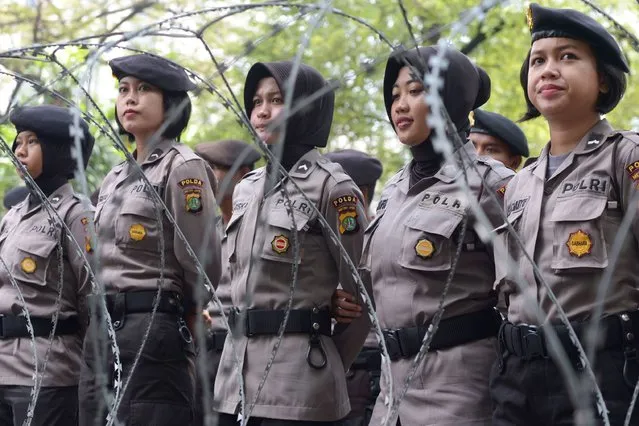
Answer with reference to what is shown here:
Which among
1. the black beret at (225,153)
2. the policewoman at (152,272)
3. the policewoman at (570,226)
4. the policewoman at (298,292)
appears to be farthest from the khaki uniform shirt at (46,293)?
the policewoman at (570,226)

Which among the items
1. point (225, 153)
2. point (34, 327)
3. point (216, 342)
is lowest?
point (216, 342)

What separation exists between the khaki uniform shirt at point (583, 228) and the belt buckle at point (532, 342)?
0.04 metres

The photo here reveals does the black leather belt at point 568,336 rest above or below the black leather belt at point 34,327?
above

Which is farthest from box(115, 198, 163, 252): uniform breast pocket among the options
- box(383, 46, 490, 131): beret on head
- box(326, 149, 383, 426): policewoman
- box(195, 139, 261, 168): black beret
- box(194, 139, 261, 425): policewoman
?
box(195, 139, 261, 168): black beret

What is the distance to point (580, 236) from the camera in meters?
3.26

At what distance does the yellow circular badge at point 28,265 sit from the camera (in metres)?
5.17

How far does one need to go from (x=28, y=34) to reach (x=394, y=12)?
13.2 ft

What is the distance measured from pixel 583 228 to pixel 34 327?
2.78m

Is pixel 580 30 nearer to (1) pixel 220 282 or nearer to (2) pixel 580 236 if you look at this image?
(2) pixel 580 236

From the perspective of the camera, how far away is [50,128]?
5.49 meters

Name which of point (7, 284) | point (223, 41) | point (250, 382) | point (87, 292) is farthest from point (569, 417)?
point (223, 41)

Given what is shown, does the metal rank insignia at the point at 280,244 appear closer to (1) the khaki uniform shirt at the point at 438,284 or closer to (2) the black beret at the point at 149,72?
(1) the khaki uniform shirt at the point at 438,284

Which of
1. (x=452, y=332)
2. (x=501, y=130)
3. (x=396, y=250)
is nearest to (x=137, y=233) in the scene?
(x=396, y=250)

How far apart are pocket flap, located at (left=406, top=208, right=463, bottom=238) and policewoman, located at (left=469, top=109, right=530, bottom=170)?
173 cm
